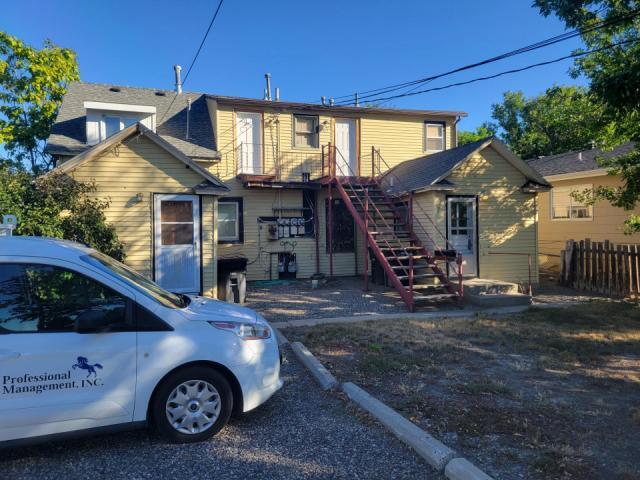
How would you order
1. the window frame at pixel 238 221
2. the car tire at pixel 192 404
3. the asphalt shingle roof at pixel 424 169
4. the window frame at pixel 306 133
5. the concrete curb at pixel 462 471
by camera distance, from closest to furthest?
the concrete curb at pixel 462 471
the car tire at pixel 192 404
the asphalt shingle roof at pixel 424 169
the window frame at pixel 238 221
the window frame at pixel 306 133

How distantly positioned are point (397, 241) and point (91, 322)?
33.3ft

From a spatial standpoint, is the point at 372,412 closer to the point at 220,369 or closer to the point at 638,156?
the point at 220,369

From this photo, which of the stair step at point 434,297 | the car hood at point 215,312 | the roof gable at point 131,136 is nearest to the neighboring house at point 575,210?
the stair step at point 434,297

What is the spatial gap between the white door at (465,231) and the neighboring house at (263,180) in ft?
0.56

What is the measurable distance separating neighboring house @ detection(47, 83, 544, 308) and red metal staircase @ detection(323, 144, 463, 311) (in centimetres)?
6

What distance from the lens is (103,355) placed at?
12.1ft

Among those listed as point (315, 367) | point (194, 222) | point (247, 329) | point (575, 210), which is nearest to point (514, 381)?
point (315, 367)

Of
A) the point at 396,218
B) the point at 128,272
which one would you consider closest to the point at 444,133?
the point at 396,218

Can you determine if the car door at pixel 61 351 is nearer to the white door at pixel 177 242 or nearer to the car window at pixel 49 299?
the car window at pixel 49 299

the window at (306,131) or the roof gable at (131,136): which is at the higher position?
the window at (306,131)

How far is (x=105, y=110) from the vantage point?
46.2ft

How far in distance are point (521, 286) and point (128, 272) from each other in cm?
1102

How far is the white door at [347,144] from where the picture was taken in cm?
1623

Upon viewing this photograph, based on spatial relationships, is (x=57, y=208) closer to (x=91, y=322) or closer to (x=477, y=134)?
(x=91, y=322)
